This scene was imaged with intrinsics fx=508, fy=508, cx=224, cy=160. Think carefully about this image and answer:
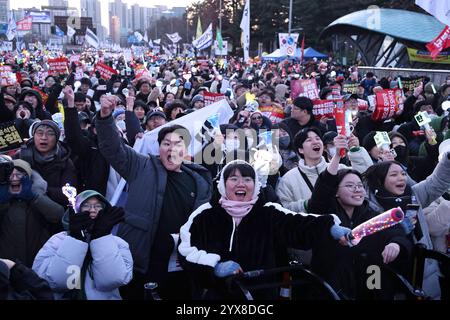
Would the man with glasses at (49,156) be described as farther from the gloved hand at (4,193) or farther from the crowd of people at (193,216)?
the gloved hand at (4,193)

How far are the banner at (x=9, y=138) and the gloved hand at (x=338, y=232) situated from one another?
142 inches

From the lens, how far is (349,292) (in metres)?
3.19

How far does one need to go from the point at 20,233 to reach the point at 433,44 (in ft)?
39.2

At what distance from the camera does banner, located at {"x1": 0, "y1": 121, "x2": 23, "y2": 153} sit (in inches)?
201

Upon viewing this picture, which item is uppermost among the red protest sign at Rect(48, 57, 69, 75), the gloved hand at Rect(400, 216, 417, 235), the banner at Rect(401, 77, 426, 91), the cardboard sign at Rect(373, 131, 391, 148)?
the red protest sign at Rect(48, 57, 69, 75)

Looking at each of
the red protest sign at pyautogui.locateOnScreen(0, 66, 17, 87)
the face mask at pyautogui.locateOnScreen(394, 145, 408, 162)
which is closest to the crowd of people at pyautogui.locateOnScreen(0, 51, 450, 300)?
the face mask at pyautogui.locateOnScreen(394, 145, 408, 162)

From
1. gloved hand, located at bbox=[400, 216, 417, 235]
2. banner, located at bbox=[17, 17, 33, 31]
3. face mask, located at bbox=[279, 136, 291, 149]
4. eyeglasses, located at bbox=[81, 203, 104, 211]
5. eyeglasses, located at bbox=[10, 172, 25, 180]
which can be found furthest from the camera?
banner, located at bbox=[17, 17, 33, 31]

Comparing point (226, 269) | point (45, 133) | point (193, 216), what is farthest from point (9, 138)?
point (226, 269)

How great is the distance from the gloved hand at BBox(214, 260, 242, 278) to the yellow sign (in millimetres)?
Answer: 27600

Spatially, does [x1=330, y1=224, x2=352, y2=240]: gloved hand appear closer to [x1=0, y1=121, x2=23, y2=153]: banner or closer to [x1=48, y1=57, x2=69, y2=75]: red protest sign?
[x1=0, y1=121, x2=23, y2=153]: banner

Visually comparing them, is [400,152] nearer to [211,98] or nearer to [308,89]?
[211,98]

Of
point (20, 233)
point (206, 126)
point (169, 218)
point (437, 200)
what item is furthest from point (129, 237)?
point (437, 200)

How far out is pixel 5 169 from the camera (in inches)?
135

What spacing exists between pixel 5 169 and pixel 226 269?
1.72 meters
